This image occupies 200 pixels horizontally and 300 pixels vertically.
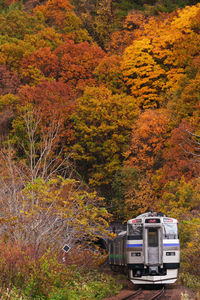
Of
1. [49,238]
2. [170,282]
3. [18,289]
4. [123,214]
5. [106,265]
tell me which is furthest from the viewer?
[123,214]

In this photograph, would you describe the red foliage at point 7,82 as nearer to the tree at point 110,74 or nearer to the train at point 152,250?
the tree at point 110,74

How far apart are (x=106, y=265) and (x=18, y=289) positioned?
19546 millimetres

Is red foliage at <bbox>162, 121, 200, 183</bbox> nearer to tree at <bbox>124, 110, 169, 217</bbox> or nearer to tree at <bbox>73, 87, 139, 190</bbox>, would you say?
tree at <bbox>124, 110, 169, 217</bbox>

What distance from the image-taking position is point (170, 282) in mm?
19312

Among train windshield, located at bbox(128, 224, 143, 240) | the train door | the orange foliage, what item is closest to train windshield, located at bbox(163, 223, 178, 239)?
the train door

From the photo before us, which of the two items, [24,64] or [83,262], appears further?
[24,64]

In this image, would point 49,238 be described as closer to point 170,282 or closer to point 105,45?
point 170,282

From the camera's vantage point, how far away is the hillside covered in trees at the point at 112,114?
2805cm

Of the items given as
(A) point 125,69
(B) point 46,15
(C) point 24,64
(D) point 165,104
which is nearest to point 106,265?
(D) point 165,104

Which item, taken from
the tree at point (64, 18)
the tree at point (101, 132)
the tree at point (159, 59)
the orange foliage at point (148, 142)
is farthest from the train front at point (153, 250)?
the tree at point (64, 18)

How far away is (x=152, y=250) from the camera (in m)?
19.8

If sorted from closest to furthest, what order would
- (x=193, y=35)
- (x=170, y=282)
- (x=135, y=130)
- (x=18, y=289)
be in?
(x=18, y=289) < (x=170, y=282) < (x=135, y=130) < (x=193, y=35)

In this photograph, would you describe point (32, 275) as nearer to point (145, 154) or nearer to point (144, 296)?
point (144, 296)

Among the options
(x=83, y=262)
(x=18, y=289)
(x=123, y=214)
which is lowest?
(x=123, y=214)
